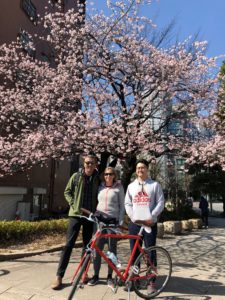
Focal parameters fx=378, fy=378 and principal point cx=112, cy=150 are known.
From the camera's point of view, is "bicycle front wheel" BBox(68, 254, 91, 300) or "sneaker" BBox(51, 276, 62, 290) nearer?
"bicycle front wheel" BBox(68, 254, 91, 300)

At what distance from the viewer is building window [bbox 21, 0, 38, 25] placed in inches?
708

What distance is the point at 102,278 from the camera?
616 centimetres

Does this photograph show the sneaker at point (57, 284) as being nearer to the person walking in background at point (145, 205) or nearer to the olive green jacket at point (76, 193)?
the olive green jacket at point (76, 193)

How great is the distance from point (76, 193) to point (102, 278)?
1560mm

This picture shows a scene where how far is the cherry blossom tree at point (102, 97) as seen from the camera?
11.8m

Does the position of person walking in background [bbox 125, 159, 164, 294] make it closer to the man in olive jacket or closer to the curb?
the man in olive jacket

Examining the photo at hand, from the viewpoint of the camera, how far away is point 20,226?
32.0 feet

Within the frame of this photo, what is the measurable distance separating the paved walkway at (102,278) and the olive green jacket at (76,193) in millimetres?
1155

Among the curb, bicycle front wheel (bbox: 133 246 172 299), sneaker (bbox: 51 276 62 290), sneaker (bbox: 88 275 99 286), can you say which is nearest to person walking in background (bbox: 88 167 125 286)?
sneaker (bbox: 88 275 99 286)

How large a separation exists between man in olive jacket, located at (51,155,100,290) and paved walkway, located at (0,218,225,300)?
409 millimetres

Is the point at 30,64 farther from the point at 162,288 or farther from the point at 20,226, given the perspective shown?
the point at 162,288

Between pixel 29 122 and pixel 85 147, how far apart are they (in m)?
2.46

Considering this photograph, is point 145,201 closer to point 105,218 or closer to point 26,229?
point 105,218

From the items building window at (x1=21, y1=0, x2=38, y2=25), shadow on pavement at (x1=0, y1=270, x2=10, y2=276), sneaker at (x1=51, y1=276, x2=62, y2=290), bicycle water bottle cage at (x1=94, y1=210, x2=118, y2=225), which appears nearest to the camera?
sneaker at (x1=51, y1=276, x2=62, y2=290)
